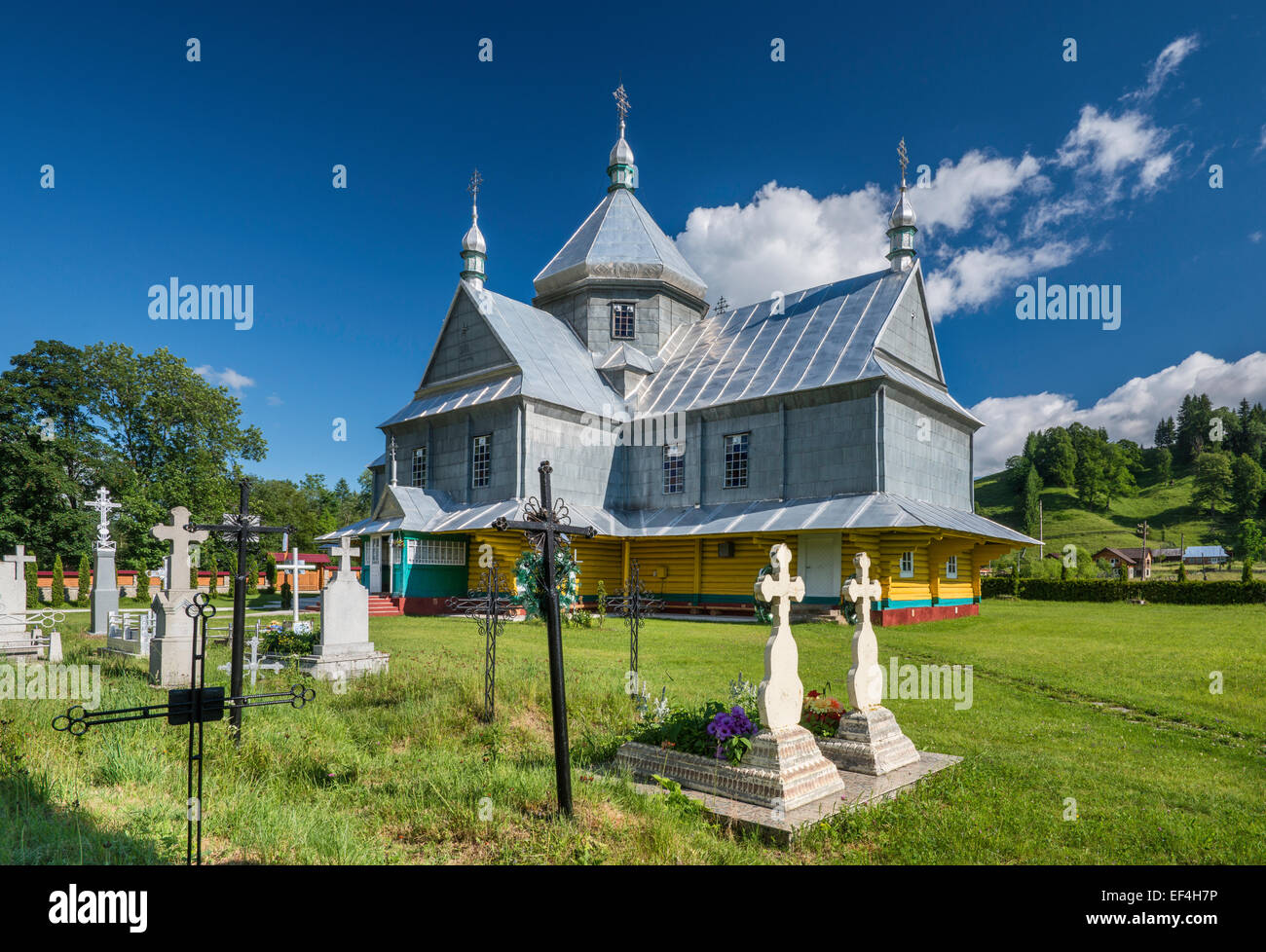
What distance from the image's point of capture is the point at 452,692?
920 cm

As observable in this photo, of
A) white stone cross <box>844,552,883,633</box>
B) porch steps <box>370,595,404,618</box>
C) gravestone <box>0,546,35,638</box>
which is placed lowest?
porch steps <box>370,595,404,618</box>

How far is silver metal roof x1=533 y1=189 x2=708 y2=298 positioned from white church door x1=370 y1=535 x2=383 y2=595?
44.8 ft

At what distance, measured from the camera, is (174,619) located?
1143cm

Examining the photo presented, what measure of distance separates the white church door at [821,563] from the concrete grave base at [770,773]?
631 inches

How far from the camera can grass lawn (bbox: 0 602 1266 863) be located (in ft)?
15.9

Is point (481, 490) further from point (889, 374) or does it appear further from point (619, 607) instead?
point (889, 374)

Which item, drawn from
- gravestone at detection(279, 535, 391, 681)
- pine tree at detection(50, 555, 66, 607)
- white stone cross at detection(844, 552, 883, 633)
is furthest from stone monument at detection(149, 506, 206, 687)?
pine tree at detection(50, 555, 66, 607)

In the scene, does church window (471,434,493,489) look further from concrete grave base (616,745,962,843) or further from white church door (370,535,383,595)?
concrete grave base (616,745,962,843)

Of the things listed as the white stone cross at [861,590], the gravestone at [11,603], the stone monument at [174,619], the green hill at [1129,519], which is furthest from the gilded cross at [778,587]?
the green hill at [1129,519]

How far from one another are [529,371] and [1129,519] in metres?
93.2

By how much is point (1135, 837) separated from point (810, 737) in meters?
2.44

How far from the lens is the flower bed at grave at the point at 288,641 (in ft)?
42.1

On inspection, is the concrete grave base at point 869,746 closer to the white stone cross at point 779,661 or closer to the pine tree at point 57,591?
the white stone cross at point 779,661
